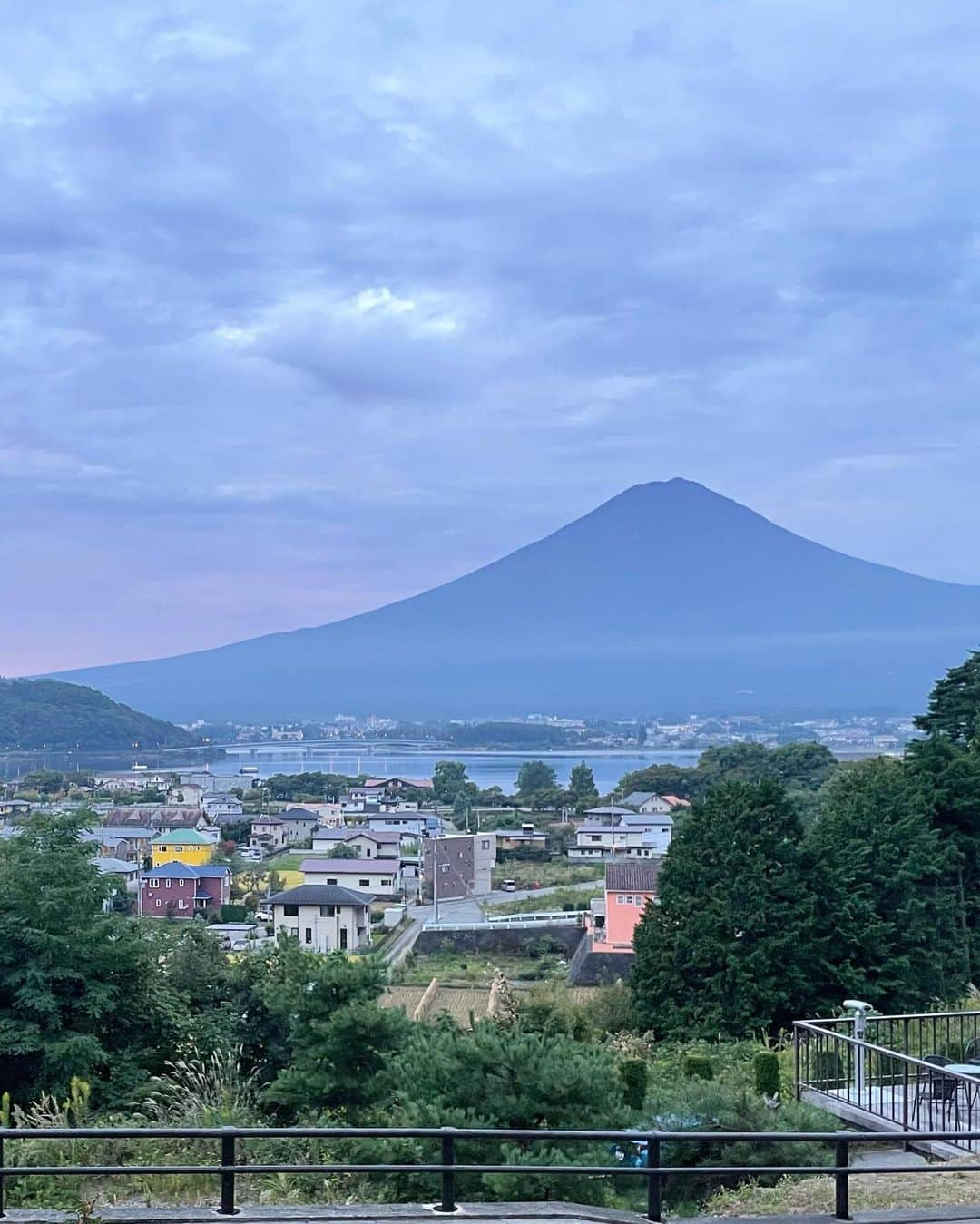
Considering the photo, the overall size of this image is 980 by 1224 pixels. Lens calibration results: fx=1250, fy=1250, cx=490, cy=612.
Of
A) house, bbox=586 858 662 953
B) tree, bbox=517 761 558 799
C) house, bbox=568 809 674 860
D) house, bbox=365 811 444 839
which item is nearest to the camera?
house, bbox=586 858 662 953

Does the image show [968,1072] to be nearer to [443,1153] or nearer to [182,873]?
[443,1153]

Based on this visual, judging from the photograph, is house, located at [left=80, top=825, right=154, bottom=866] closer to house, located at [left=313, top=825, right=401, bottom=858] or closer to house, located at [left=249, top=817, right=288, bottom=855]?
house, located at [left=249, top=817, right=288, bottom=855]

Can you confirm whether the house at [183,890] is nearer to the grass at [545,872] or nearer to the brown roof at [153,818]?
the grass at [545,872]

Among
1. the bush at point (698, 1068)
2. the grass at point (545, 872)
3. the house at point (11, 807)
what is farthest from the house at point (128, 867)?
the bush at point (698, 1068)

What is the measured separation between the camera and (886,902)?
21.7 metres

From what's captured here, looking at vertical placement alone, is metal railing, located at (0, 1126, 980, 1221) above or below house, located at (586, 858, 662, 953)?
above

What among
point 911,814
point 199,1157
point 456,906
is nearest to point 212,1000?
point 199,1157

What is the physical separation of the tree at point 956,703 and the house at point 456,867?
30.5 meters

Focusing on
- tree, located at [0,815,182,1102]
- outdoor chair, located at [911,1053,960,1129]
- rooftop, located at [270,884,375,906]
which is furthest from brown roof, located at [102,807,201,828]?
outdoor chair, located at [911,1053,960,1129]

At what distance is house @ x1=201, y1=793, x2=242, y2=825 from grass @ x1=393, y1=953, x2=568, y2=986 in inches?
1978

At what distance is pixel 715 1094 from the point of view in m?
8.62

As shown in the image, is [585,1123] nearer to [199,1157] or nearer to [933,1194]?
[933,1194]

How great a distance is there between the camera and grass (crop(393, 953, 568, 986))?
3497cm

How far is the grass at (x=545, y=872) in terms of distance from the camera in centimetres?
6238
